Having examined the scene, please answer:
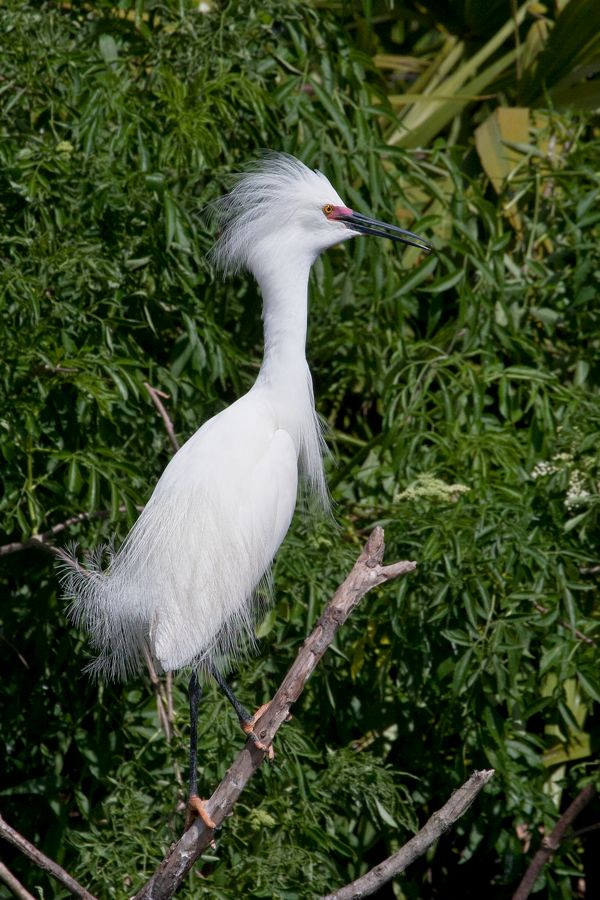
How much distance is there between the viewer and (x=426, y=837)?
6.69 feet

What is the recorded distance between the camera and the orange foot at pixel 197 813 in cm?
215

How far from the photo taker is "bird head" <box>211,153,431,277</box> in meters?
2.67

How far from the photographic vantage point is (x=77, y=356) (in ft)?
8.48

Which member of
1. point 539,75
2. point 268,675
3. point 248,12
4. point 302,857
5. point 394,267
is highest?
point 248,12

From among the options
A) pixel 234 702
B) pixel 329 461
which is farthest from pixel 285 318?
pixel 234 702

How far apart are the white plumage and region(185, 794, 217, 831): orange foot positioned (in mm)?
275

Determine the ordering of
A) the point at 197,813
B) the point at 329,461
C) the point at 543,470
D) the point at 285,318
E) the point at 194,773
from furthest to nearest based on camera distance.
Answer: the point at 329,461 < the point at 543,470 < the point at 285,318 < the point at 194,773 < the point at 197,813

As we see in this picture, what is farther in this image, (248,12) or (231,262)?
(248,12)

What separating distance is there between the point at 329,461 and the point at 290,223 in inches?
31.4

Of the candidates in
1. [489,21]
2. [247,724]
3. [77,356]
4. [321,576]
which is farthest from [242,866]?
[489,21]

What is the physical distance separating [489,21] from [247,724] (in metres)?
3.07

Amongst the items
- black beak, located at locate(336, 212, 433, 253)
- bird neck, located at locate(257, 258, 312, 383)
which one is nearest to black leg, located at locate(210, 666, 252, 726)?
bird neck, located at locate(257, 258, 312, 383)

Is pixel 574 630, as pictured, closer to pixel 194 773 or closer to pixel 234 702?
pixel 234 702

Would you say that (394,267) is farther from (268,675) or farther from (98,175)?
(268,675)
